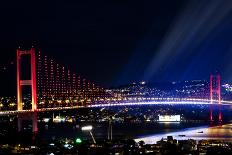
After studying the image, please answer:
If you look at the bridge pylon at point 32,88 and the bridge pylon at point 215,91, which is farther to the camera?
the bridge pylon at point 215,91

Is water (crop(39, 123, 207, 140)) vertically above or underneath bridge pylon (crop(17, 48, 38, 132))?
underneath

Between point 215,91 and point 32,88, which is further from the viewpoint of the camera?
point 215,91

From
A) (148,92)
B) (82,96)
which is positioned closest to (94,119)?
(148,92)

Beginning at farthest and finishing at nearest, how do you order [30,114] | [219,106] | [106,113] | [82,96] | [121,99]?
[106,113]
[219,106]
[121,99]
[82,96]
[30,114]

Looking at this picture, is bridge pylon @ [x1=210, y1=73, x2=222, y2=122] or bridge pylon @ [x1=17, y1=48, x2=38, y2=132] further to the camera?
bridge pylon @ [x1=210, y1=73, x2=222, y2=122]

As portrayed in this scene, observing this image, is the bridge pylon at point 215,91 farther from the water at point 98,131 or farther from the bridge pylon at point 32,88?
the bridge pylon at point 32,88

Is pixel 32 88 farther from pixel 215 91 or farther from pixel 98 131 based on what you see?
pixel 215 91

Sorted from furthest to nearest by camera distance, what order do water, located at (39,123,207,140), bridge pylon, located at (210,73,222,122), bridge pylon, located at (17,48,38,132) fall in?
1. bridge pylon, located at (210,73,222,122)
2. water, located at (39,123,207,140)
3. bridge pylon, located at (17,48,38,132)

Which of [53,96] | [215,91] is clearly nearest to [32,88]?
[53,96]

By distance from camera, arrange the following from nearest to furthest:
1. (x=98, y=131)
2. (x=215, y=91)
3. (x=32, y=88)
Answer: (x=32, y=88), (x=98, y=131), (x=215, y=91)

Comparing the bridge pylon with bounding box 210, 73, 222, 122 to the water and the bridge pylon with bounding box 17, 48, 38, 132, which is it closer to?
the water

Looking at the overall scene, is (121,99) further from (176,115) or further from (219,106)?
(176,115)
